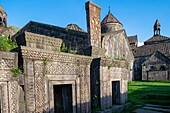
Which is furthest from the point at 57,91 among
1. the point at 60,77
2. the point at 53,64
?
the point at 53,64

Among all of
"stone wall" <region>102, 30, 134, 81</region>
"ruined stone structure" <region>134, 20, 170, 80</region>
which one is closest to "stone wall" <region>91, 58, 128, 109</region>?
"stone wall" <region>102, 30, 134, 81</region>

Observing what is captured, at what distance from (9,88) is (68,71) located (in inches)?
89.0

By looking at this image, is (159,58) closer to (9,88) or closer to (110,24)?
(110,24)

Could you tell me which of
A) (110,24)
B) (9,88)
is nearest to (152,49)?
(110,24)

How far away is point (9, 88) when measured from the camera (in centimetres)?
400

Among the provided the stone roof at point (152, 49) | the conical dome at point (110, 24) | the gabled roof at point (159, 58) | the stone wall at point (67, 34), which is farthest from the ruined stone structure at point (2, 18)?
the gabled roof at point (159, 58)

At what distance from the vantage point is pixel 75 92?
6.02 metres

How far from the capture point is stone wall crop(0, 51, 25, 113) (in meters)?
3.89

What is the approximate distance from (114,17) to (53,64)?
22.6 metres

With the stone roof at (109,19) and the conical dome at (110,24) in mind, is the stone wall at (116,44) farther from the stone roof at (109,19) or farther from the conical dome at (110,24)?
the stone roof at (109,19)

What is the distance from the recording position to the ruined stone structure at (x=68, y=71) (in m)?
4.62

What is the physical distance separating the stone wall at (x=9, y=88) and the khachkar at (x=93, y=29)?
3871mm

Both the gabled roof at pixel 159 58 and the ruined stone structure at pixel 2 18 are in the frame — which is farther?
the ruined stone structure at pixel 2 18

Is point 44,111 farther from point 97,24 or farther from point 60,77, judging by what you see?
point 97,24
